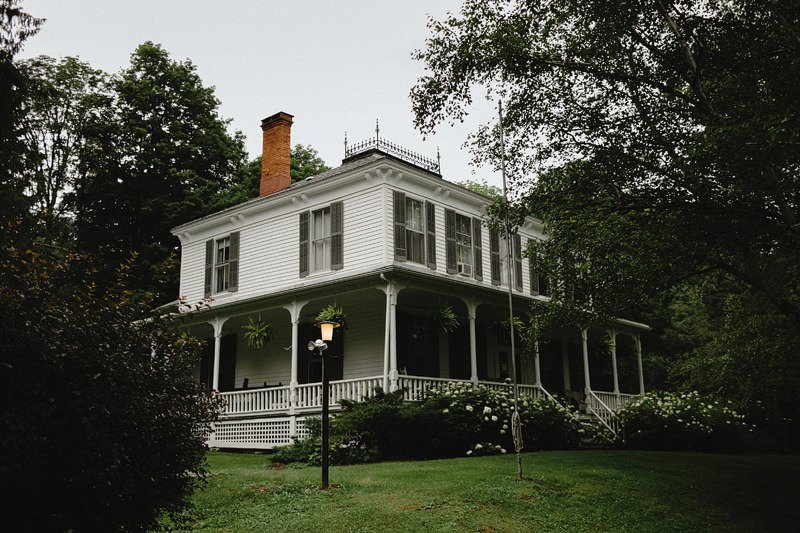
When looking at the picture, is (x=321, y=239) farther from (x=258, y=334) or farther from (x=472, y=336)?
(x=472, y=336)

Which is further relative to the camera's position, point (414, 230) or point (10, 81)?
point (414, 230)

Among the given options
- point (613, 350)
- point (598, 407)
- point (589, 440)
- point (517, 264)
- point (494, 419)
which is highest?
point (517, 264)

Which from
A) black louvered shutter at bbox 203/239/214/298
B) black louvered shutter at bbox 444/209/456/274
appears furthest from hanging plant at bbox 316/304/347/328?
black louvered shutter at bbox 203/239/214/298

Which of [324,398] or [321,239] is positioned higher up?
[321,239]

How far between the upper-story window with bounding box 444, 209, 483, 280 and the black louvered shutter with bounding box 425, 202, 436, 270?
537 millimetres

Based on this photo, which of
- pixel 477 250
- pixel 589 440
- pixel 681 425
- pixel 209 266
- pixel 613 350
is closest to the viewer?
pixel 681 425

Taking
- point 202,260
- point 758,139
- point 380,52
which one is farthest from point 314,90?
point 202,260

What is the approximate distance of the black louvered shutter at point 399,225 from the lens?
1980 centimetres

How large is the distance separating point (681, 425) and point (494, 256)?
6.97 m

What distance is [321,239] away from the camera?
21.2 meters

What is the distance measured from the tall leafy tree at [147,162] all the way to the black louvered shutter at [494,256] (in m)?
14.9

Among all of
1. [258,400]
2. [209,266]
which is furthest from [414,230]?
[209,266]

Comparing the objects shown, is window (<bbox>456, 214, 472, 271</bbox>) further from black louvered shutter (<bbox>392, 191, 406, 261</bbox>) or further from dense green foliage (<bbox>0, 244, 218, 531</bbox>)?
dense green foliage (<bbox>0, 244, 218, 531</bbox>)

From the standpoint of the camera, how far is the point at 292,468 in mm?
14594
